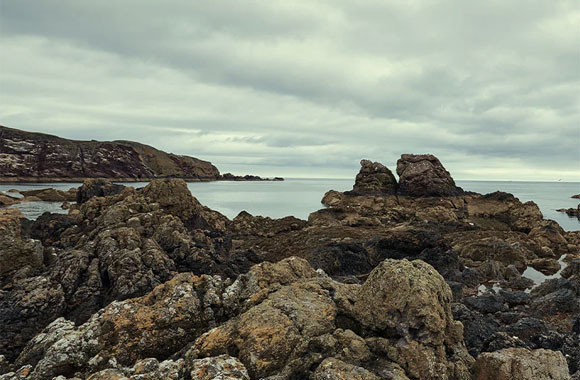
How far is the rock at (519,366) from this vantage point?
820 cm

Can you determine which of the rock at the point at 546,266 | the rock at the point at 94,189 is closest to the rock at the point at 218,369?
the rock at the point at 546,266

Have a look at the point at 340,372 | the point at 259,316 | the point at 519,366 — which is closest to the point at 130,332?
the point at 259,316

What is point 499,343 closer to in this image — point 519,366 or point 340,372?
point 519,366

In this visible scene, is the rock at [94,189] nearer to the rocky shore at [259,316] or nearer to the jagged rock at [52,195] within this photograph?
the rocky shore at [259,316]

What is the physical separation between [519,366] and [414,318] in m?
2.86

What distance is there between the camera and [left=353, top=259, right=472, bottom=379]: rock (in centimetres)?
793

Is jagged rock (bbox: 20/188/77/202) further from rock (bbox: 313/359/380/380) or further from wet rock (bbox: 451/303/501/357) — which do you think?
rock (bbox: 313/359/380/380)

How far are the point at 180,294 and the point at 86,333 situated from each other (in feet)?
8.67

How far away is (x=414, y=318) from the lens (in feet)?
27.5

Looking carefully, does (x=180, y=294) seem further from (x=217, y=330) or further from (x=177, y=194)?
(x=177, y=194)

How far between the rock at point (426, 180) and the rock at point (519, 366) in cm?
8168

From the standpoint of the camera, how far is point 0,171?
7648 inches

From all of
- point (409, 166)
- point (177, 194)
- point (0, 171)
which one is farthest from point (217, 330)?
point (0, 171)

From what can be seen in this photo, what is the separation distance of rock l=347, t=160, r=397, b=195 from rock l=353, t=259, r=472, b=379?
84.2 m
